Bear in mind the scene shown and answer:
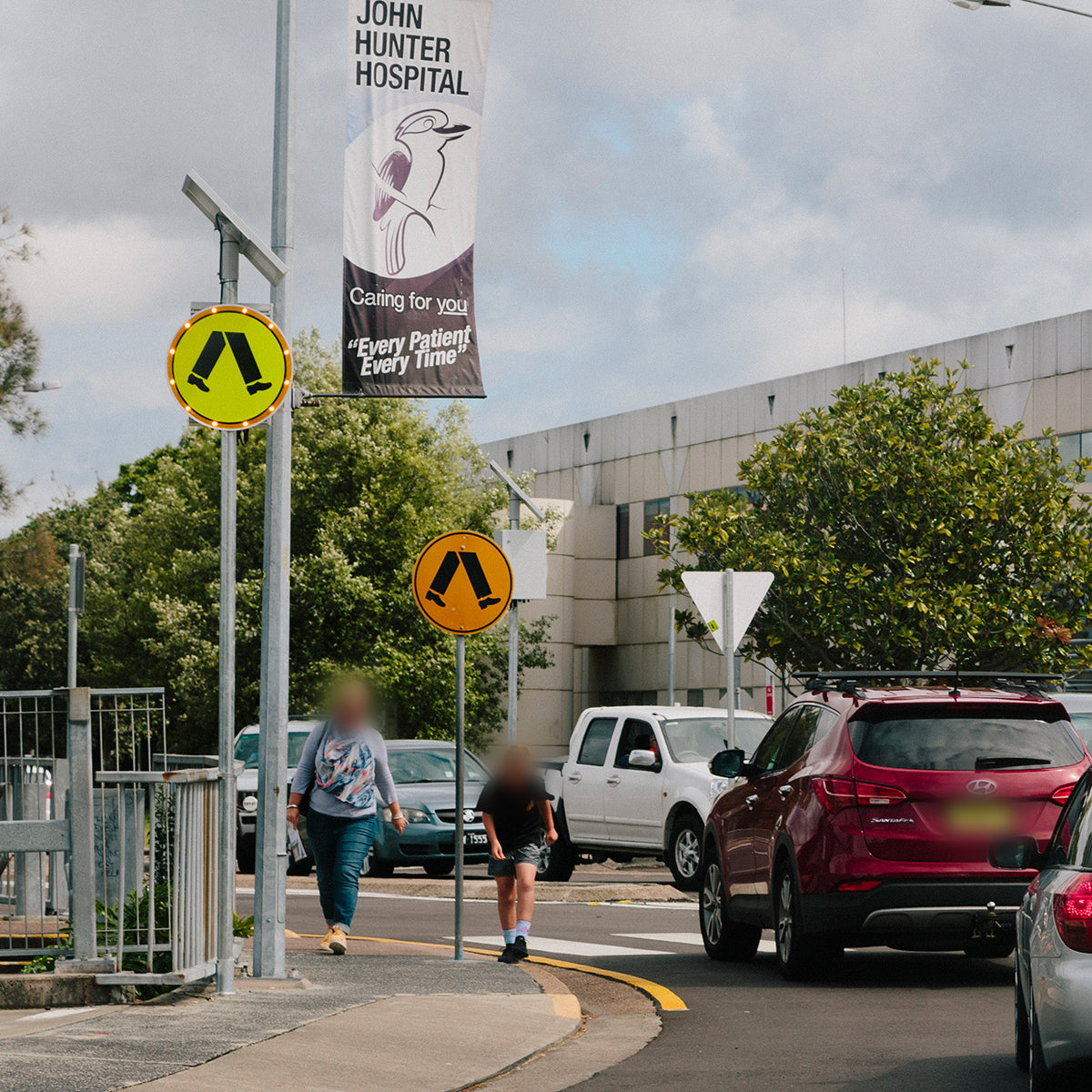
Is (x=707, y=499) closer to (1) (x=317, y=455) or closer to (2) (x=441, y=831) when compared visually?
(1) (x=317, y=455)

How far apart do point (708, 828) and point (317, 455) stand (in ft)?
104

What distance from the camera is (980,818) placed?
10555 millimetres

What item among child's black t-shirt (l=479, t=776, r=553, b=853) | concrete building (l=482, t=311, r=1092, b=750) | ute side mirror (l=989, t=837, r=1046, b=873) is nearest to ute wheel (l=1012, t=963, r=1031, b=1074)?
ute side mirror (l=989, t=837, r=1046, b=873)

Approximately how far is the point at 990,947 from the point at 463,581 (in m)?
3.89

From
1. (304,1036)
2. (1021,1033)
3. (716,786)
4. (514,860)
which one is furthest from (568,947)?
(1021,1033)

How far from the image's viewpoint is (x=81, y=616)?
1989 inches

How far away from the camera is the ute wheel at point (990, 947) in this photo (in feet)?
34.9

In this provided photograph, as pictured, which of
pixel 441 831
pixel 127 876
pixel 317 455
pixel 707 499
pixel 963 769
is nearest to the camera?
pixel 127 876

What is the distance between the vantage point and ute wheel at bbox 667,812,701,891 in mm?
19016

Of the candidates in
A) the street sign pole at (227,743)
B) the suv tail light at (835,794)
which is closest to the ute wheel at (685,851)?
the suv tail light at (835,794)

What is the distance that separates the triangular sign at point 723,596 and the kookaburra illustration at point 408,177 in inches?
245

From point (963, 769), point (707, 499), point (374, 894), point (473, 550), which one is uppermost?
point (707, 499)

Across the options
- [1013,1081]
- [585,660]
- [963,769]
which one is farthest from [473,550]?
[585,660]

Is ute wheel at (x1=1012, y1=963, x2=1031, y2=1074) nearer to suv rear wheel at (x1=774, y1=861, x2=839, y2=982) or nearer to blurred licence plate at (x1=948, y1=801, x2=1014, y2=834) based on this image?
blurred licence plate at (x1=948, y1=801, x2=1014, y2=834)
